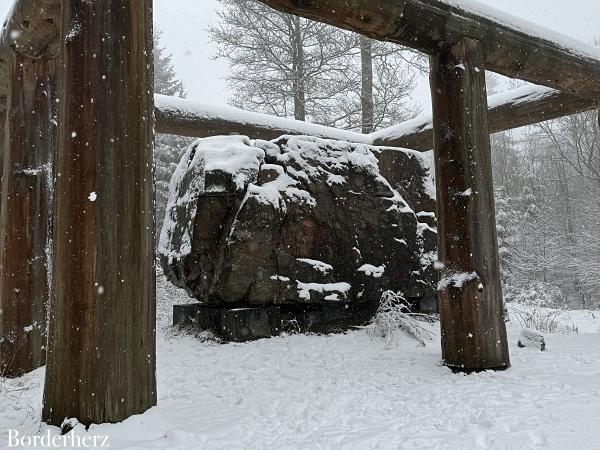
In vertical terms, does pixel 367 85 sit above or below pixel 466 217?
above

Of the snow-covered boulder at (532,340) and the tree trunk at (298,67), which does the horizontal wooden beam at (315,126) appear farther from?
the tree trunk at (298,67)

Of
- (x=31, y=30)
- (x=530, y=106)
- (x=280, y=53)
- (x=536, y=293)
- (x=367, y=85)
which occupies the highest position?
(x=280, y=53)

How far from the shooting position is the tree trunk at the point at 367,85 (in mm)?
11969

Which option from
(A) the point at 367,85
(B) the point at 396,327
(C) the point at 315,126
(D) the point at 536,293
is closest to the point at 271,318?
(B) the point at 396,327

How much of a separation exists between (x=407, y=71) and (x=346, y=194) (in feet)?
25.9

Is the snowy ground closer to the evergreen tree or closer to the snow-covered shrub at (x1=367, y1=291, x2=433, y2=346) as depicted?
the snow-covered shrub at (x1=367, y1=291, x2=433, y2=346)

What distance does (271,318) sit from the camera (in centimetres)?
536

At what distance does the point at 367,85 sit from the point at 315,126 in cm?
562

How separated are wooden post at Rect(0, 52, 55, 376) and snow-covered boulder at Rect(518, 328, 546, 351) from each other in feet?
A: 15.6

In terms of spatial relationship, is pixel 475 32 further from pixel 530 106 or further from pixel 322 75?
pixel 322 75

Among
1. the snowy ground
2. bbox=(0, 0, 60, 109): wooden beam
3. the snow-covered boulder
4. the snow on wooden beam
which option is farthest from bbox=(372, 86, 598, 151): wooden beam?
bbox=(0, 0, 60, 109): wooden beam

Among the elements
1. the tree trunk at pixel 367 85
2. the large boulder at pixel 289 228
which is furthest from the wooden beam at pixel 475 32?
the tree trunk at pixel 367 85

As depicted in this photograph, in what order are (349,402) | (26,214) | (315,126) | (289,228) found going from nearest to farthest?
(349,402)
(26,214)
(289,228)
(315,126)

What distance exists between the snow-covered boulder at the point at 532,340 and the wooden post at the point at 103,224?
3875mm
